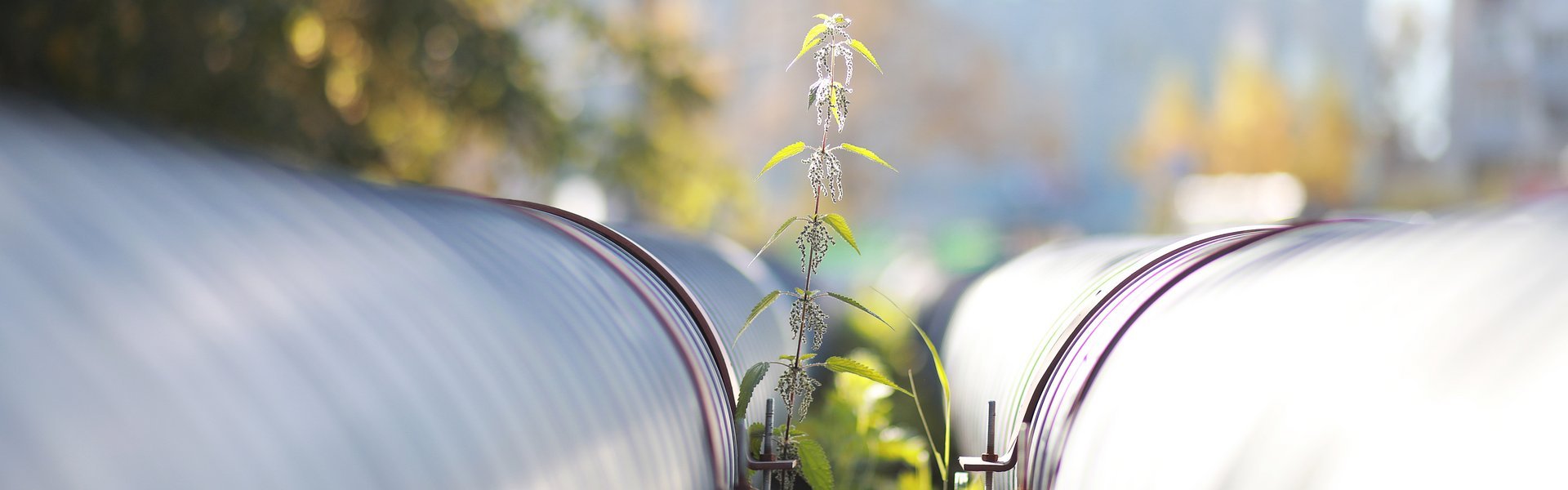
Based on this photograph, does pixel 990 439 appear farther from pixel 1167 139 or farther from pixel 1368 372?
pixel 1167 139

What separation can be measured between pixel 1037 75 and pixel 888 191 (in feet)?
51.3

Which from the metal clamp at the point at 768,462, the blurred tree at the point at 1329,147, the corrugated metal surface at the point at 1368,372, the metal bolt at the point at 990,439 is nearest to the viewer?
the corrugated metal surface at the point at 1368,372

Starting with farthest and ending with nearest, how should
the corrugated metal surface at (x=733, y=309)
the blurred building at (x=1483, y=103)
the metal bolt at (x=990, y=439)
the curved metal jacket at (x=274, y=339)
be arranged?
the blurred building at (x=1483, y=103)
the corrugated metal surface at (x=733, y=309)
the metal bolt at (x=990, y=439)
the curved metal jacket at (x=274, y=339)

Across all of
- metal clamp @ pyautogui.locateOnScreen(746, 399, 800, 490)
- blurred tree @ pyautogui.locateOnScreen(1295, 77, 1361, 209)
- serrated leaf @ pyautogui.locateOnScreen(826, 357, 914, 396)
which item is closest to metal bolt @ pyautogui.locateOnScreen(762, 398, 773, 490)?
metal clamp @ pyautogui.locateOnScreen(746, 399, 800, 490)

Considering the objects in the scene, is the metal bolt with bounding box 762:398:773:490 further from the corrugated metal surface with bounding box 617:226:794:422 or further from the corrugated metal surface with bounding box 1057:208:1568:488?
the corrugated metal surface with bounding box 1057:208:1568:488

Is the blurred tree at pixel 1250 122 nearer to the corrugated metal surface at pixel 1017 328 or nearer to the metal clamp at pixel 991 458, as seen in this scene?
the corrugated metal surface at pixel 1017 328

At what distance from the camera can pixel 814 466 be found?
78.8 inches

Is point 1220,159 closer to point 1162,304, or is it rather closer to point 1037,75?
point 1037,75

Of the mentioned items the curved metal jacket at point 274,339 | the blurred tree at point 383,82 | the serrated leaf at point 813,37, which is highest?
the blurred tree at point 383,82

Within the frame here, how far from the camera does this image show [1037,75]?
189 ft

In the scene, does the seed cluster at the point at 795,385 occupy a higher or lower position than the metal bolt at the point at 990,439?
higher

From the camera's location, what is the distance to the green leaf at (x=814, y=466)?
197 centimetres

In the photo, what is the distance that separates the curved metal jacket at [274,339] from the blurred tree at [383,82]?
454cm

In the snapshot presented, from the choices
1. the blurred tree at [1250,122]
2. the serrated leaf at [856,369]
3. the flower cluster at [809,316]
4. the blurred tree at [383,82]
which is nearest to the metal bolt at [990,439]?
the serrated leaf at [856,369]
